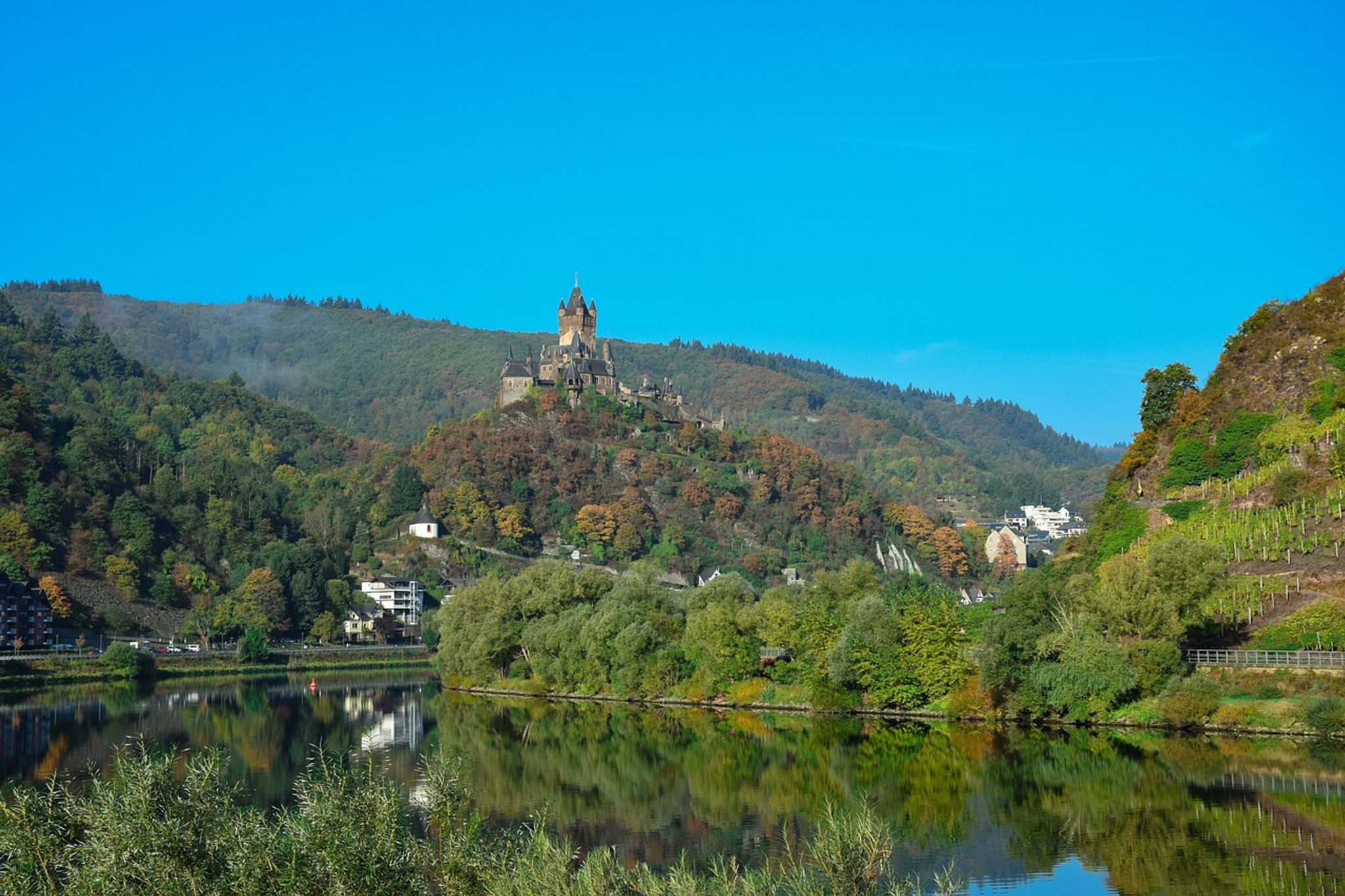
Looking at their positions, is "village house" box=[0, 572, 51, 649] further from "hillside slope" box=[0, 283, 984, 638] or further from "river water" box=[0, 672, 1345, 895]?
"river water" box=[0, 672, 1345, 895]

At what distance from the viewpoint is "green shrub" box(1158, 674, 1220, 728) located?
5334 cm

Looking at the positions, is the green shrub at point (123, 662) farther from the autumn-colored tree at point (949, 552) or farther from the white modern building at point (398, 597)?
the autumn-colored tree at point (949, 552)

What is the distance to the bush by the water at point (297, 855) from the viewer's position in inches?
793

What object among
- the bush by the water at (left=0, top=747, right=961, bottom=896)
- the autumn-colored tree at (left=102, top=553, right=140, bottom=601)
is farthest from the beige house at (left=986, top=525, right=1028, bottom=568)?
the bush by the water at (left=0, top=747, right=961, bottom=896)

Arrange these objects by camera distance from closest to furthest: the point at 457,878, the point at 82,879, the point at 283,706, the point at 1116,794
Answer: the point at 82,879 < the point at 457,878 < the point at 1116,794 < the point at 283,706

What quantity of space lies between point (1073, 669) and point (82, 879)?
44981mm

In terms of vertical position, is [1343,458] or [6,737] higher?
[1343,458]

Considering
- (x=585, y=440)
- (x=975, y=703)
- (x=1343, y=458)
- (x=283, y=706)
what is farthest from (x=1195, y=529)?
(x=585, y=440)

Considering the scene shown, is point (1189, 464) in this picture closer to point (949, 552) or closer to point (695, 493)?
point (695, 493)

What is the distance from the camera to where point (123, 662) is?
94.3 metres

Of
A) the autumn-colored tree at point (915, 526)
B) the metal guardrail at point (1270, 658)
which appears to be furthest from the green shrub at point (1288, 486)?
the autumn-colored tree at point (915, 526)

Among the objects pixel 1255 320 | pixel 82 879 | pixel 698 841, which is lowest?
pixel 698 841

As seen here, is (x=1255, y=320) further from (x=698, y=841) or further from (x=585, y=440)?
(x=585, y=440)

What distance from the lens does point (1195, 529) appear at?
6969cm
